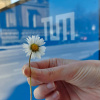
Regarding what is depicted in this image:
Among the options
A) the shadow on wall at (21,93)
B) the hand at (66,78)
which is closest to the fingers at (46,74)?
the hand at (66,78)

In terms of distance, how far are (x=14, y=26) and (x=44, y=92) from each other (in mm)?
642

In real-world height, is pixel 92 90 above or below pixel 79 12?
below

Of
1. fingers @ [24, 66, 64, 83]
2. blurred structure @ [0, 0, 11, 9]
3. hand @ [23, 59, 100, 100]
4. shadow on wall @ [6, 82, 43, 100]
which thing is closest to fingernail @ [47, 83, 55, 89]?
hand @ [23, 59, 100, 100]

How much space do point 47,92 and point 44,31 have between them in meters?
0.65

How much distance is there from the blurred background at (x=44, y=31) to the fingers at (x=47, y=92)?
1.54 feet

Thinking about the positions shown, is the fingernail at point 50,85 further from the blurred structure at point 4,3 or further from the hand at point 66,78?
the blurred structure at point 4,3

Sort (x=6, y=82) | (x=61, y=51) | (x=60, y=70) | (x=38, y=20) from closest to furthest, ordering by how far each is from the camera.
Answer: (x=60, y=70) < (x=6, y=82) < (x=38, y=20) < (x=61, y=51)

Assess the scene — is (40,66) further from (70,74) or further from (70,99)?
(70,99)

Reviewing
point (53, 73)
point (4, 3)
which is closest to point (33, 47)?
point (53, 73)

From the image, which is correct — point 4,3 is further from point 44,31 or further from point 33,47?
point 33,47

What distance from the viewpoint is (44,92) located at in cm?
53

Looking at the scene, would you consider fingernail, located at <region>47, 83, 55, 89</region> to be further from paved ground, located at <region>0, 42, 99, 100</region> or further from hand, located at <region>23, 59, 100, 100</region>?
paved ground, located at <region>0, 42, 99, 100</region>

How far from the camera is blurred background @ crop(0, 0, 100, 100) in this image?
38.1 inches

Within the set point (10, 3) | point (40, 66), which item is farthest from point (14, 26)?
point (40, 66)
